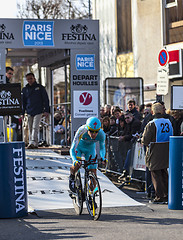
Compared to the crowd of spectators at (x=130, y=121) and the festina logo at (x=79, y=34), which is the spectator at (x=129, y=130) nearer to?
the crowd of spectators at (x=130, y=121)

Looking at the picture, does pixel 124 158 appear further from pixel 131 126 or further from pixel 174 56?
pixel 174 56

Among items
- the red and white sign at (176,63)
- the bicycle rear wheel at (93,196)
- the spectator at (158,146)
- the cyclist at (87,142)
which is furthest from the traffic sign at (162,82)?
the red and white sign at (176,63)

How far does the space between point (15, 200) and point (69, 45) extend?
702 cm

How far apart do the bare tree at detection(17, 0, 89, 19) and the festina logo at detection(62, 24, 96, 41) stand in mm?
26493

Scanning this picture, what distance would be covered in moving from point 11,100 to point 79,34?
18.8 ft

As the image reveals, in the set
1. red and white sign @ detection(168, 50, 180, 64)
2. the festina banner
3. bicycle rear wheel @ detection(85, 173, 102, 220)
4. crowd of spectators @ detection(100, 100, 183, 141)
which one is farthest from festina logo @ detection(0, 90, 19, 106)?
red and white sign @ detection(168, 50, 180, 64)

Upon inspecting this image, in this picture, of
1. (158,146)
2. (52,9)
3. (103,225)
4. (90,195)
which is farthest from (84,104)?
(52,9)

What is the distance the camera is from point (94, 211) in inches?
410

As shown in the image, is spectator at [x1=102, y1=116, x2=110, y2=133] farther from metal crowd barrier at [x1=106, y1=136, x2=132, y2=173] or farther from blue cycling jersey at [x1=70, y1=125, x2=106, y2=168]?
blue cycling jersey at [x1=70, y1=125, x2=106, y2=168]

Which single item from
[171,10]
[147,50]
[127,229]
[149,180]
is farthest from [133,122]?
[147,50]

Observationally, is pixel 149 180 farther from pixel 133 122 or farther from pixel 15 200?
pixel 15 200

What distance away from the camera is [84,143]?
37.5 ft

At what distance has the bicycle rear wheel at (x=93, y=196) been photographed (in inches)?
404

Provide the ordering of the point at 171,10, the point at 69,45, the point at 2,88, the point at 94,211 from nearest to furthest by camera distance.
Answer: the point at 94,211 < the point at 2,88 < the point at 69,45 < the point at 171,10
